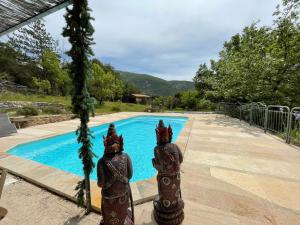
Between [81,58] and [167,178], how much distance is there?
68.7 inches

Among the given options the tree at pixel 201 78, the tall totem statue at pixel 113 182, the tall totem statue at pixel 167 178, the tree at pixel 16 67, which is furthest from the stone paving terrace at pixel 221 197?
the tree at pixel 16 67

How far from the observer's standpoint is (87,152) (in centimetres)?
218

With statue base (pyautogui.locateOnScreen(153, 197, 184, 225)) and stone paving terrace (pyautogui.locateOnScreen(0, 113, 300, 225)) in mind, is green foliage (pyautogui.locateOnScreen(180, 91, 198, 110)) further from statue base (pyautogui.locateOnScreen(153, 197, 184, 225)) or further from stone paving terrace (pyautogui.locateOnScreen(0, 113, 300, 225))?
statue base (pyautogui.locateOnScreen(153, 197, 184, 225))

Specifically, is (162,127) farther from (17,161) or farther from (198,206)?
(17,161)

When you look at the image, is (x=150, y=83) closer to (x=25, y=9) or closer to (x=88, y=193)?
(x=25, y=9)

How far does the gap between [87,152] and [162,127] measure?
1.02 m

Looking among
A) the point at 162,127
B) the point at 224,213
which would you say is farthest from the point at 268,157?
the point at 162,127

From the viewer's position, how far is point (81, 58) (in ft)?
6.45

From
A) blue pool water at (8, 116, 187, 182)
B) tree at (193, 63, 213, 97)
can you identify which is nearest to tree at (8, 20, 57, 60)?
tree at (193, 63, 213, 97)

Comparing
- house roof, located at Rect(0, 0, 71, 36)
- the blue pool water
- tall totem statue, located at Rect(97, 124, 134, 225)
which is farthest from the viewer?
the blue pool water

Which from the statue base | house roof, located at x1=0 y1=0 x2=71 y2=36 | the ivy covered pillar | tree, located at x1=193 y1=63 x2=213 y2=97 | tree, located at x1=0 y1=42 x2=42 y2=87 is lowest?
the statue base

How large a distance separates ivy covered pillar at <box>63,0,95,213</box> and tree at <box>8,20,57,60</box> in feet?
126

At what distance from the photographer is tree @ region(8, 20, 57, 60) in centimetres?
3231

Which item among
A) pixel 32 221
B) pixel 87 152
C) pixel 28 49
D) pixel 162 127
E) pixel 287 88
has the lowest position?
pixel 32 221
